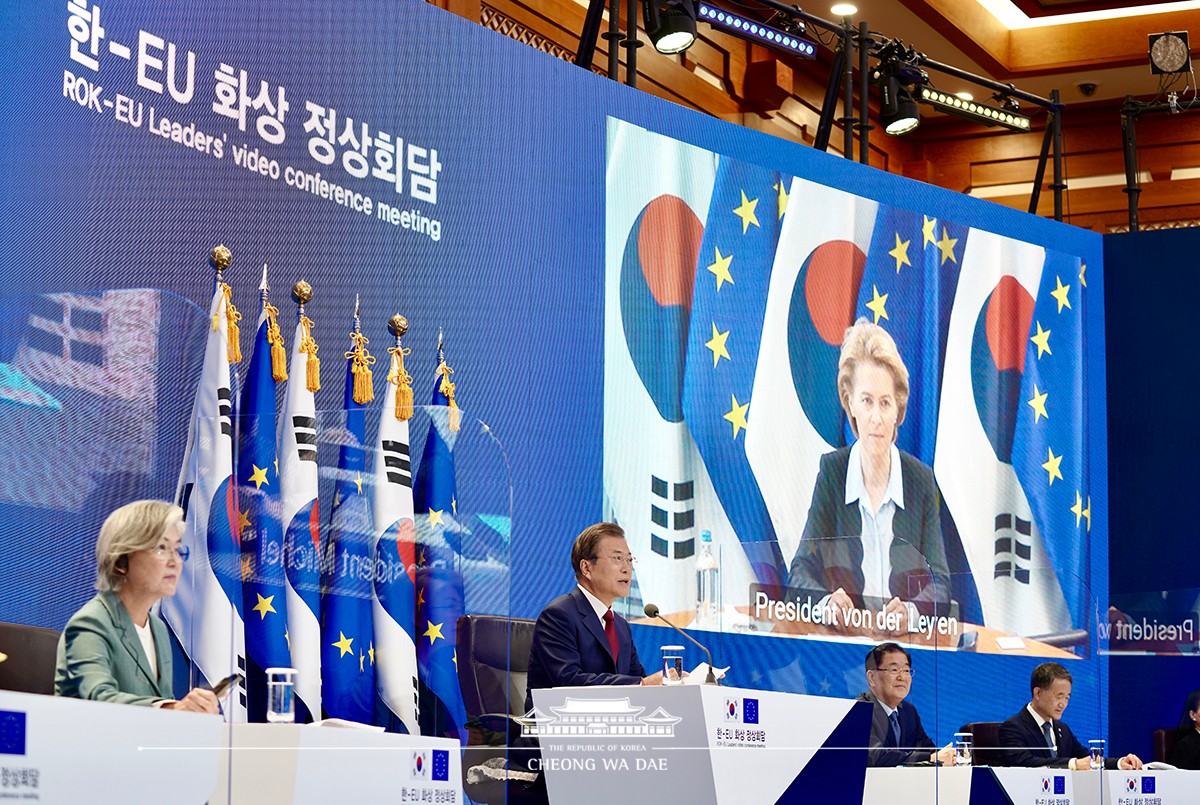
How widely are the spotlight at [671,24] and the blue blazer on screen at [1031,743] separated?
10.2 ft

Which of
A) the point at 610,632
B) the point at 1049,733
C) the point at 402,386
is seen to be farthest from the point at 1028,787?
the point at 402,386

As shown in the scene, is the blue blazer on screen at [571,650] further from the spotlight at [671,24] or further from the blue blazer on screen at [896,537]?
the spotlight at [671,24]

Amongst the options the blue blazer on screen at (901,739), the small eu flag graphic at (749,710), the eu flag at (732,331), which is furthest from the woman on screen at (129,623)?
the eu flag at (732,331)

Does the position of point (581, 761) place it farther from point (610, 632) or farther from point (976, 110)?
point (976, 110)

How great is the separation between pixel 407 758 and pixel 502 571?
424mm

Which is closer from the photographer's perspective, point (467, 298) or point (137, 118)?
point (137, 118)

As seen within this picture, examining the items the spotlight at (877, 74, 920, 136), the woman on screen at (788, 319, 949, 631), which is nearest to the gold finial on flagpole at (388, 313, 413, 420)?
the woman on screen at (788, 319, 949, 631)

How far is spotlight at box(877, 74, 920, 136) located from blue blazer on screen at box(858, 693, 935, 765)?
13.3 ft

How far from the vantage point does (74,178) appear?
4273mm

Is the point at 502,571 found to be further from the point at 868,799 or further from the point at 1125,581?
the point at 1125,581

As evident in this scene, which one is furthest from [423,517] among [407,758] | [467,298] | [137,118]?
[467,298]

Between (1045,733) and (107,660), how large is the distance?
3.55 meters

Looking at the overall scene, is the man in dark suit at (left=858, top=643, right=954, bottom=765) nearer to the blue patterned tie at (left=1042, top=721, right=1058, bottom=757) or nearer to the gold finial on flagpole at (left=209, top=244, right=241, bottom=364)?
the blue patterned tie at (left=1042, top=721, right=1058, bottom=757)

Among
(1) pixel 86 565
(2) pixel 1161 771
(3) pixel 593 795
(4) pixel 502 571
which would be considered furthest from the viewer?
(2) pixel 1161 771
